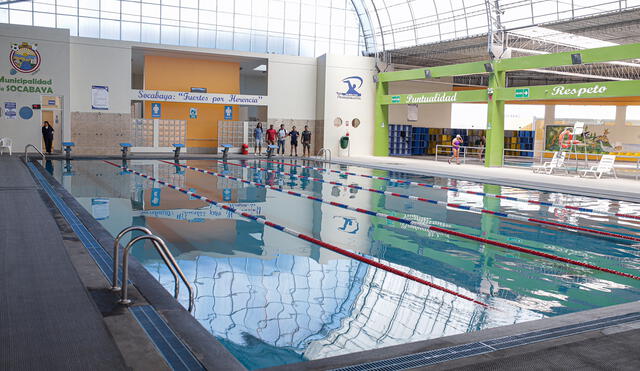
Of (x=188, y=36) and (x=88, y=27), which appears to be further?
(x=188, y=36)

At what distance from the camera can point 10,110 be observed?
2298 cm

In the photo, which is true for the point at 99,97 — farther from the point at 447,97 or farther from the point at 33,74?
the point at 447,97

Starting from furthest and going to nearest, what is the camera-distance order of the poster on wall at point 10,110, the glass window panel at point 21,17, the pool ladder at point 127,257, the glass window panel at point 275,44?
the glass window panel at point 275,44
the glass window panel at point 21,17
the poster on wall at point 10,110
the pool ladder at point 127,257

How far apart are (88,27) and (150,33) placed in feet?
8.34

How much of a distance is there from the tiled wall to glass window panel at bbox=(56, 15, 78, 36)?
137 inches

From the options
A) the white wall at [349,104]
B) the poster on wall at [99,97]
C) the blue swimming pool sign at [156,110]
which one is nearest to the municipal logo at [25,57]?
the poster on wall at [99,97]

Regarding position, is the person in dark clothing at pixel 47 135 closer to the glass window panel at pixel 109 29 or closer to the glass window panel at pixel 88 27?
the glass window panel at pixel 88 27

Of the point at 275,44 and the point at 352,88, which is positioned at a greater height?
the point at 275,44

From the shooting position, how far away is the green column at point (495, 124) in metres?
21.6

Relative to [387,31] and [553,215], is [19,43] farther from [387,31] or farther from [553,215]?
[553,215]

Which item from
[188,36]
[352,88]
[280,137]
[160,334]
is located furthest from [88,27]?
[160,334]

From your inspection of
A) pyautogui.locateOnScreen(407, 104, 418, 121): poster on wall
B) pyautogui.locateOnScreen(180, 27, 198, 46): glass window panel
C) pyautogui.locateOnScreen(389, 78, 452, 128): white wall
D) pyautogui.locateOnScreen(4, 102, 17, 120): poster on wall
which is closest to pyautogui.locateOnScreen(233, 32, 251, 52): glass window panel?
pyautogui.locateOnScreen(180, 27, 198, 46): glass window panel

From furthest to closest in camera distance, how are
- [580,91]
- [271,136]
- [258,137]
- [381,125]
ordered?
[381,125], [258,137], [271,136], [580,91]

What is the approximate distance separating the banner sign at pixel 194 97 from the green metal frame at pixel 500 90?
6155 mm
